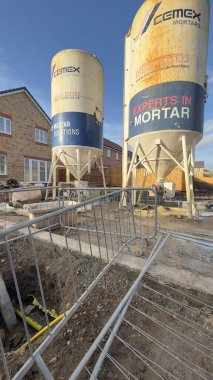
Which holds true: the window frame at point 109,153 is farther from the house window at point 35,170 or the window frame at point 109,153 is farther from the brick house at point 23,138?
the house window at point 35,170

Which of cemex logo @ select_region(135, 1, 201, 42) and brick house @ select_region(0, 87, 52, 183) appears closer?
cemex logo @ select_region(135, 1, 201, 42)

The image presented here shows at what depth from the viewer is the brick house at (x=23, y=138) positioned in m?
14.7

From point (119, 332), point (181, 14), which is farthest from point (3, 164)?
point (119, 332)

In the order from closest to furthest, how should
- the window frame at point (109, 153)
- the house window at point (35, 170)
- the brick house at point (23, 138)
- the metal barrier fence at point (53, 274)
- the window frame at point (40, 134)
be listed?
1. the metal barrier fence at point (53, 274)
2. the brick house at point (23, 138)
3. the house window at point (35, 170)
4. the window frame at point (40, 134)
5. the window frame at point (109, 153)

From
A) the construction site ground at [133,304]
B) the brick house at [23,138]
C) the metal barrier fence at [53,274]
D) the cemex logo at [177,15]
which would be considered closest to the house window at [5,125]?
the brick house at [23,138]

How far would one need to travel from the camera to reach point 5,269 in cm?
378

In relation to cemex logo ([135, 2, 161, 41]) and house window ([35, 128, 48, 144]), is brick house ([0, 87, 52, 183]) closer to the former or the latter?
house window ([35, 128, 48, 144])

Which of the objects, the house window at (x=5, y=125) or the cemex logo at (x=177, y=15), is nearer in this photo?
the cemex logo at (x=177, y=15)

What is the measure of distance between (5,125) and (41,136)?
357 cm

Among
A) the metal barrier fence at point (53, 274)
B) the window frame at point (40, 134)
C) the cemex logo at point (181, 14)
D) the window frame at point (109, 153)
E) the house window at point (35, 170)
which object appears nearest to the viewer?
the metal barrier fence at point (53, 274)

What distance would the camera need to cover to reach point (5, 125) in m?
14.8

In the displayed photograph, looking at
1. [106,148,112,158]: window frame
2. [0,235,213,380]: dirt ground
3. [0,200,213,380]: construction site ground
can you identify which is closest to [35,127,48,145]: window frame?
[106,148,112,158]: window frame

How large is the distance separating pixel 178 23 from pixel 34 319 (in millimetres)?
8416

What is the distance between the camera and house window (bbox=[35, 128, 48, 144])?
57.3 ft
